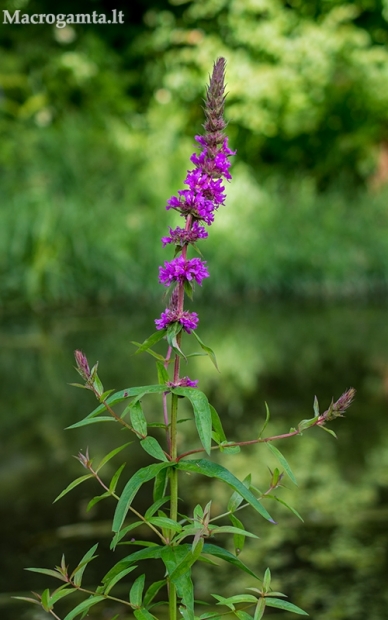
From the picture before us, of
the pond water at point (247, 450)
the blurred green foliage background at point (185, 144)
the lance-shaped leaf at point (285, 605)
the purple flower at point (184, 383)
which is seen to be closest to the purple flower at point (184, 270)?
the purple flower at point (184, 383)

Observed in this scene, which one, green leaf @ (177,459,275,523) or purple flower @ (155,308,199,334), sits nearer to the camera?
green leaf @ (177,459,275,523)

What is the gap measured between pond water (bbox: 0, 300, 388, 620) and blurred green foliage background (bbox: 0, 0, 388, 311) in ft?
3.74

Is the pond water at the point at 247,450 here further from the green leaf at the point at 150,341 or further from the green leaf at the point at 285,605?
the green leaf at the point at 150,341

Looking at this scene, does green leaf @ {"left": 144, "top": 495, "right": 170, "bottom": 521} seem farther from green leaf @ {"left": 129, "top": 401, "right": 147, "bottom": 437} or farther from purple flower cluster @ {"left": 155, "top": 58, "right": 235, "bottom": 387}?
purple flower cluster @ {"left": 155, "top": 58, "right": 235, "bottom": 387}

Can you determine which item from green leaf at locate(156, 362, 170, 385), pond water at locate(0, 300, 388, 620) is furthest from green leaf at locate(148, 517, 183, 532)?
pond water at locate(0, 300, 388, 620)

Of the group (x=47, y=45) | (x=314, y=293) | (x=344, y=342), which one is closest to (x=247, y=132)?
(x=47, y=45)

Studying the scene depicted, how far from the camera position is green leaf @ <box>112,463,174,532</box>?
1204 mm

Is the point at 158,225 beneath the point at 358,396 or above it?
above

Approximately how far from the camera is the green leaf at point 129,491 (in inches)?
47.4

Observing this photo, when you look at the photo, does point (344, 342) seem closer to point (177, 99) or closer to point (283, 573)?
point (283, 573)

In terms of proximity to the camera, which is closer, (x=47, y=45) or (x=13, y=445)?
(x=13, y=445)

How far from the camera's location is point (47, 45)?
14.4 m

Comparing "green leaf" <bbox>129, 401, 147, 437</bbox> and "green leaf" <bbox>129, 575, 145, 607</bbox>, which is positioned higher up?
"green leaf" <bbox>129, 401, 147, 437</bbox>

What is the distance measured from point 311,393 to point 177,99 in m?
10.3
